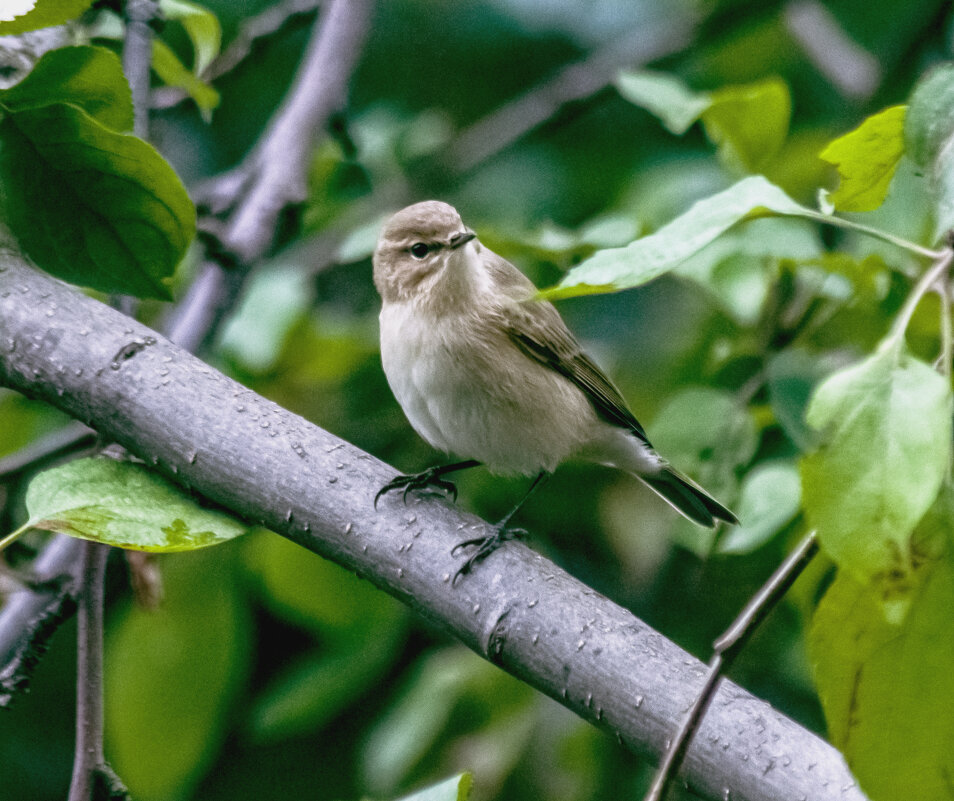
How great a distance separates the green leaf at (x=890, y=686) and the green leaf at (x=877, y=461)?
16 cm

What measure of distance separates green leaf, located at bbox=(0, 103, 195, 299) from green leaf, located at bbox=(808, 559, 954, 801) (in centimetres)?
123

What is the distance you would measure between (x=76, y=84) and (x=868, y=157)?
1273 mm

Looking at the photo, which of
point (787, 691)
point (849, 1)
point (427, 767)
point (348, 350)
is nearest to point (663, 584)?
point (787, 691)

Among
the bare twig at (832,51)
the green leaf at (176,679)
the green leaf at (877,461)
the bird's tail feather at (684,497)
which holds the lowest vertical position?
the green leaf at (176,679)

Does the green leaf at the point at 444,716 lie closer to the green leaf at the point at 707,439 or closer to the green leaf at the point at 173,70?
the green leaf at the point at 707,439

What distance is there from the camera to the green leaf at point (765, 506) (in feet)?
6.66

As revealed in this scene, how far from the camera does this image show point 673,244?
1.25 meters

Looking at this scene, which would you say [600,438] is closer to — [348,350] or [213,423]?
[348,350]

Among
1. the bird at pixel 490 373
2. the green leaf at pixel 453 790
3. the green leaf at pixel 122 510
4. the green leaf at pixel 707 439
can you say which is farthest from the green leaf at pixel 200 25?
the green leaf at pixel 453 790

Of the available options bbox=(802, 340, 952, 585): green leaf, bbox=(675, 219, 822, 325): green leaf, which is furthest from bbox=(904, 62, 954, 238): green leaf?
bbox=(675, 219, 822, 325): green leaf

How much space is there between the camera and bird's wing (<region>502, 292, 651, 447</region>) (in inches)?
116

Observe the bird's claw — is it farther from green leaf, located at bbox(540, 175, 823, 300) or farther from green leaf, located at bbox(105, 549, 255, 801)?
green leaf, located at bbox(105, 549, 255, 801)

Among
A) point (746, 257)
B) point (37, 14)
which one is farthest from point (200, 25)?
point (746, 257)

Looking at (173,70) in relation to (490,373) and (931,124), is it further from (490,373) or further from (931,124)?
(931,124)
